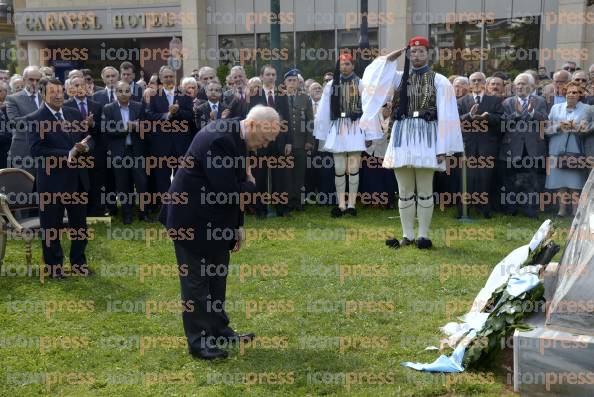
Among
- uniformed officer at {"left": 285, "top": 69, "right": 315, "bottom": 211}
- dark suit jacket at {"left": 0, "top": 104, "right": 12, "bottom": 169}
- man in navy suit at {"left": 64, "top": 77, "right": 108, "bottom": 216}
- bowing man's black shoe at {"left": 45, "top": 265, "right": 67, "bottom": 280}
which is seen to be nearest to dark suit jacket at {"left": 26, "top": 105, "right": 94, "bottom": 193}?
bowing man's black shoe at {"left": 45, "top": 265, "right": 67, "bottom": 280}

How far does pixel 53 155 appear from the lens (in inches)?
305

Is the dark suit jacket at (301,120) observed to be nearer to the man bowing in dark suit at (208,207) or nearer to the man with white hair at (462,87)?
the man with white hair at (462,87)

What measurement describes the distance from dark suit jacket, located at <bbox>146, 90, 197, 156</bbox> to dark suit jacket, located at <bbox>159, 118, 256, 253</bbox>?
18.4ft

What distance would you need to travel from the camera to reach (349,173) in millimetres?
11609

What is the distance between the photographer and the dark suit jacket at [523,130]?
428 inches

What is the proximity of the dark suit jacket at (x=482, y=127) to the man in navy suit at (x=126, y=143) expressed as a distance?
5223 millimetres

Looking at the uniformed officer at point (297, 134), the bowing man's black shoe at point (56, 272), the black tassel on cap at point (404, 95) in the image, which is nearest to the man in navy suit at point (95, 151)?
the bowing man's black shoe at point (56, 272)

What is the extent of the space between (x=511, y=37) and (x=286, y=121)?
Result: 12.7 meters

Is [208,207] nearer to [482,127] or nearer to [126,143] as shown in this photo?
[126,143]

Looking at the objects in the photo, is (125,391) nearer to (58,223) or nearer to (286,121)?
(58,223)

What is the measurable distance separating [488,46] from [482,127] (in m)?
11.8

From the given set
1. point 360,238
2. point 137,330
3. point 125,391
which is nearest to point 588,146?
point 360,238

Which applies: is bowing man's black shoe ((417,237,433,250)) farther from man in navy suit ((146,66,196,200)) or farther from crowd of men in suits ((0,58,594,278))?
man in navy suit ((146,66,196,200))

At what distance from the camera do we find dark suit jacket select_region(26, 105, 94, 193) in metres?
7.74
